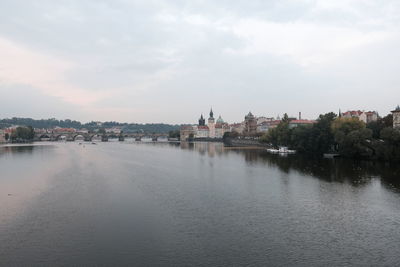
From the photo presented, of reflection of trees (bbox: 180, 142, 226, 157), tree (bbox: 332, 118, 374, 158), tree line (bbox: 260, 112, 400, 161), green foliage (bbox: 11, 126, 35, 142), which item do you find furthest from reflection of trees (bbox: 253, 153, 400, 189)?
green foliage (bbox: 11, 126, 35, 142)

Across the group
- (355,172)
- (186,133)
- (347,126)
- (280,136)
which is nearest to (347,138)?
(347,126)

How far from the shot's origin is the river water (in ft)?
43.8

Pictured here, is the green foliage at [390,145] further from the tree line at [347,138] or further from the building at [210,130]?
the building at [210,130]

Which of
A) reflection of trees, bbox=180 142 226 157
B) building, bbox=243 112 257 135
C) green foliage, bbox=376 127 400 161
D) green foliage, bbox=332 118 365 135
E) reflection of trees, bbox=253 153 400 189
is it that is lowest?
reflection of trees, bbox=253 153 400 189

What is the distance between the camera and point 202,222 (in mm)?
17688

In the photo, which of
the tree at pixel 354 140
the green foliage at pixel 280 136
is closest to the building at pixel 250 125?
the green foliage at pixel 280 136

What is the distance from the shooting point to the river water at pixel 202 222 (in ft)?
43.8

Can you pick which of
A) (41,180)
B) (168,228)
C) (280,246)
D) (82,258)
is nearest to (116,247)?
(82,258)

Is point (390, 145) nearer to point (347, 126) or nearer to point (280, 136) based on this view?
point (347, 126)

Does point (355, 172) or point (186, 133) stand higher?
point (186, 133)

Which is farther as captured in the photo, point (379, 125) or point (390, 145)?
point (379, 125)

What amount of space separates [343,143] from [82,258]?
4123cm

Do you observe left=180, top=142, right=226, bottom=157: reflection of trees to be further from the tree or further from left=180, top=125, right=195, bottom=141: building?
left=180, top=125, right=195, bottom=141: building

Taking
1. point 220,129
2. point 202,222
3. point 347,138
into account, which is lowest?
point 202,222
